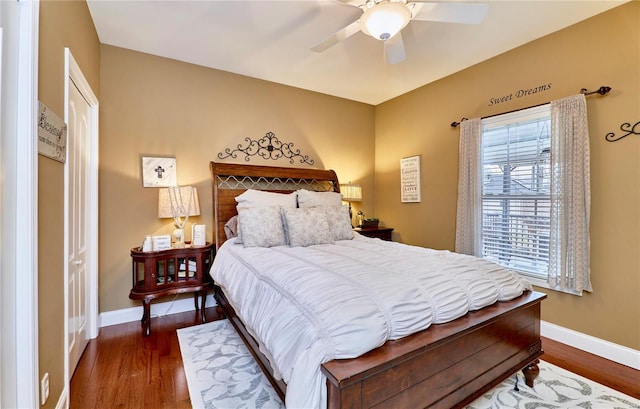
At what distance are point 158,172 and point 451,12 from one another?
10.1 feet

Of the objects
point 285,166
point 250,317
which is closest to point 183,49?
point 285,166

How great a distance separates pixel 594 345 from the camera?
2496 mm

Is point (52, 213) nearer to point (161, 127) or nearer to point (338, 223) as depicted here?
point (161, 127)

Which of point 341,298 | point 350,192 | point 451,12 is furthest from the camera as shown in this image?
point 350,192

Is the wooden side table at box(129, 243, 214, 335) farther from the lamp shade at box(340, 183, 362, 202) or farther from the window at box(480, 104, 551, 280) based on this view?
the window at box(480, 104, 551, 280)

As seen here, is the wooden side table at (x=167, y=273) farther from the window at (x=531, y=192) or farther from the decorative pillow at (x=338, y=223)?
the window at (x=531, y=192)

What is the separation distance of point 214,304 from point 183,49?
2900 millimetres

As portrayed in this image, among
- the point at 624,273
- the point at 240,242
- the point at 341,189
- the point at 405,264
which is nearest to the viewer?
the point at 405,264

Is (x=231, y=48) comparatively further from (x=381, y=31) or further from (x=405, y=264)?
(x=405, y=264)

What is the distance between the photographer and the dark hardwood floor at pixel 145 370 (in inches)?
73.5

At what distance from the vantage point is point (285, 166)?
4.04 metres

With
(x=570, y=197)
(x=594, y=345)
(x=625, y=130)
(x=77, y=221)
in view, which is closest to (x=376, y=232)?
(x=570, y=197)

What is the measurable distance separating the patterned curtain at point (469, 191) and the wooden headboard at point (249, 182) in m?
1.66

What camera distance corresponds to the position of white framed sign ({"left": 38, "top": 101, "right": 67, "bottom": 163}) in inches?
55.1
